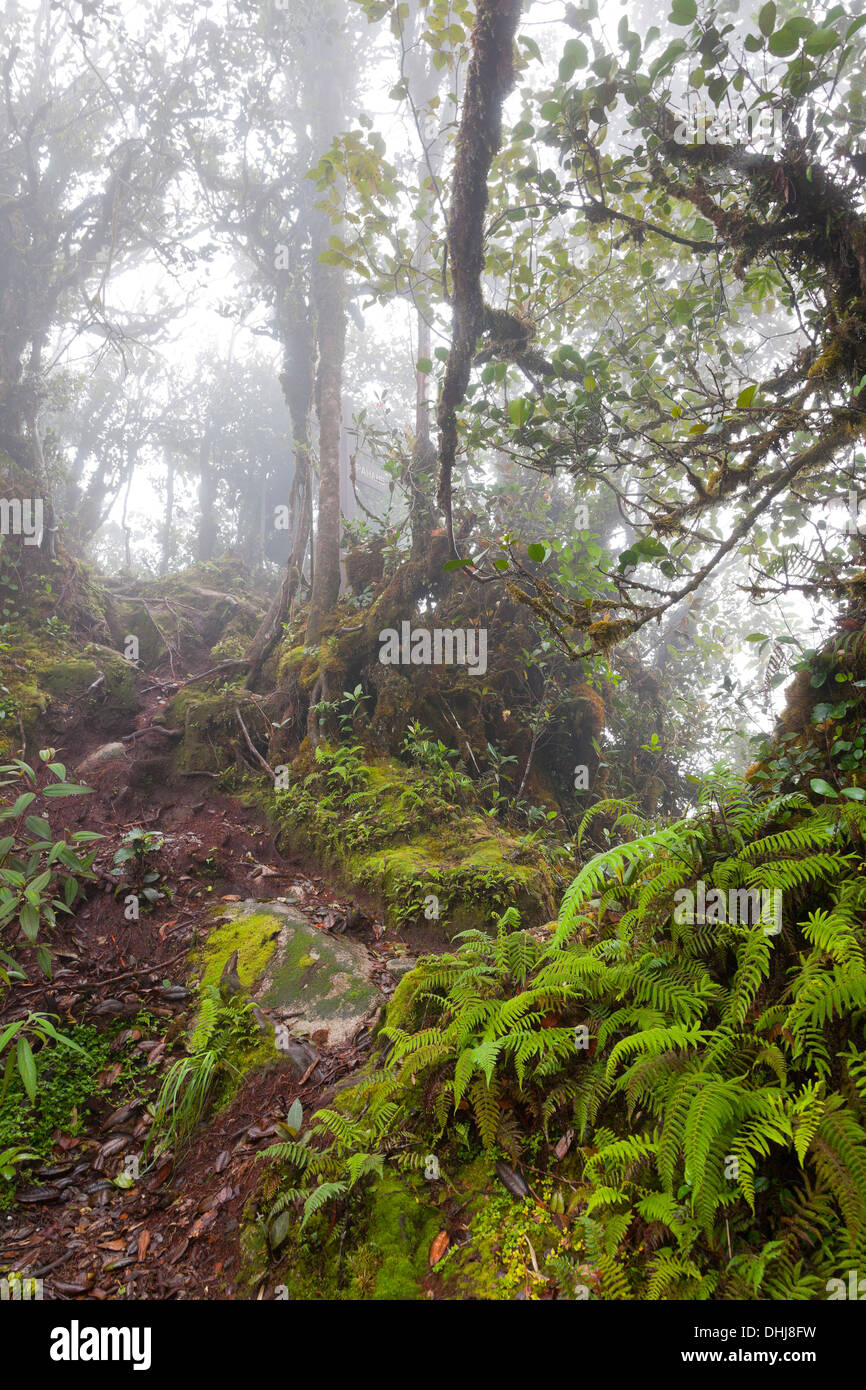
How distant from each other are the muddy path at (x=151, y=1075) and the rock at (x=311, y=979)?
7.3 inches

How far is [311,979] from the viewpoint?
15.5ft

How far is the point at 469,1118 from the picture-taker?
8.94ft

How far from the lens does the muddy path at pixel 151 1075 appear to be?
292cm

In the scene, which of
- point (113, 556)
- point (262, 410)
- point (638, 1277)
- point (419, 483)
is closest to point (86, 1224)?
point (638, 1277)

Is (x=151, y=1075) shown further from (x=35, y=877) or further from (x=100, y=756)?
(x=100, y=756)

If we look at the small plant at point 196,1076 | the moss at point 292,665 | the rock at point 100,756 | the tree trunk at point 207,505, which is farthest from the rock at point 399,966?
the tree trunk at point 207,505

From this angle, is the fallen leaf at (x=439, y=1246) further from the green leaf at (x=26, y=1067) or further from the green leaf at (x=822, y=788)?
the green leaf at (x=822, y=788)

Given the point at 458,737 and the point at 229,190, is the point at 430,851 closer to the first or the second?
the point at 458,737
